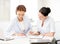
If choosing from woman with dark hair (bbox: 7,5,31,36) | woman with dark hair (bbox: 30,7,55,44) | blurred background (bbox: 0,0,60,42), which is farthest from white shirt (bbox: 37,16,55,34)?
blurred background (bbox: 0,0,60,42)

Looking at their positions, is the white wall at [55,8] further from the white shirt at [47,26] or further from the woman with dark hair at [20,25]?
the woman with dark hair at [20,25]

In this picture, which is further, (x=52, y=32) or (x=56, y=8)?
(x=56, y=8)

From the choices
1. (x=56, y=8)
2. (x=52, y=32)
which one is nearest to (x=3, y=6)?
(x=56, y=8)

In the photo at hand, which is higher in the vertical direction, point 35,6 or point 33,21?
point 35,6

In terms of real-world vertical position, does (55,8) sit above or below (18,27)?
above

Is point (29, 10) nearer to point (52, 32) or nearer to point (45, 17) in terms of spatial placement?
point (45, 17)

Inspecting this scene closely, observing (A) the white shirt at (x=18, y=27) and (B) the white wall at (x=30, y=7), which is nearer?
(A) the white shirt at (x=18, y=27)

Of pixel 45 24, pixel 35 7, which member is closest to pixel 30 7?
pixel 35 7

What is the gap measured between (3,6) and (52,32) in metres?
1.98

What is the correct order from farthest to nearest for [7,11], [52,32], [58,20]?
[7,11] → [58,20] → [52,32]

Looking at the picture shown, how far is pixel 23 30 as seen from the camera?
2891 mm

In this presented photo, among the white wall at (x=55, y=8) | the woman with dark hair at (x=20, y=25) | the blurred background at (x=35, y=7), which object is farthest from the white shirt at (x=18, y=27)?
the white wall at (x=55, y=8)

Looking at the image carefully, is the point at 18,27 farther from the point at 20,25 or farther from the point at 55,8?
the point at 55,8

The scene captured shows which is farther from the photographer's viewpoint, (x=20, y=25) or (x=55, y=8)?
(x=55, y=8)
